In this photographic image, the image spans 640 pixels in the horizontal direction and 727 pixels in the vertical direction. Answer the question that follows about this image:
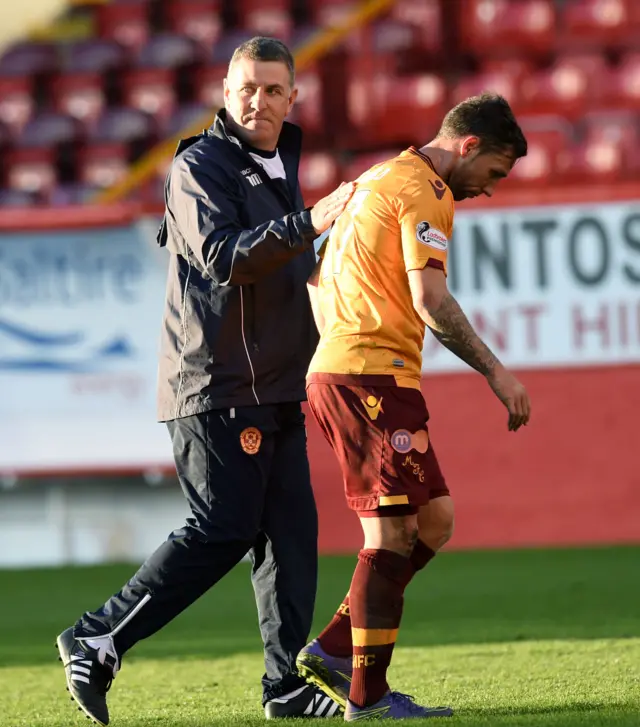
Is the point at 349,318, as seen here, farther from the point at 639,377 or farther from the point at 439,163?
the point at 639,377

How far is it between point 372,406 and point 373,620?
1.74ft

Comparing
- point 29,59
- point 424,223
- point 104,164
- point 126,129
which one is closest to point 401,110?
point 126,129

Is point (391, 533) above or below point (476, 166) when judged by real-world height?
below

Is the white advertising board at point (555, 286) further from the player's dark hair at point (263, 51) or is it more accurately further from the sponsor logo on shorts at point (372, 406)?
the sponsor logo on shorts at point (372, 406)

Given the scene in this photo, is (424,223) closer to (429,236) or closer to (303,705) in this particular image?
(429,236)

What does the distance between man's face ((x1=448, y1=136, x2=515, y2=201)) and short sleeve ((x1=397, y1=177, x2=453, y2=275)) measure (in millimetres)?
121

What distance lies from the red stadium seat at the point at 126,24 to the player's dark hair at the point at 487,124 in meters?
10.3

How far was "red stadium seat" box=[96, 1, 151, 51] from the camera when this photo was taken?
45.4ft

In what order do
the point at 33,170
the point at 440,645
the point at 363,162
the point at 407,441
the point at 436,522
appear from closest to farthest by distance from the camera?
the point at 407,441 < the point at 436,522 < the point at 440,645 < the point at 363,162 < the point at 33,170

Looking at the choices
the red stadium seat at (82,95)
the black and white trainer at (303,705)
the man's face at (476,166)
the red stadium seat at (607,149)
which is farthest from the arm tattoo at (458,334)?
the red stadium seat at (82,95)

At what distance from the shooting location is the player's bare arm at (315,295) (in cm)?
397

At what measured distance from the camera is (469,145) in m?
3.82

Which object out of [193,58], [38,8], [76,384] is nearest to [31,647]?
[76,384]

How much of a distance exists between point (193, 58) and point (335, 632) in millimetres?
9978
